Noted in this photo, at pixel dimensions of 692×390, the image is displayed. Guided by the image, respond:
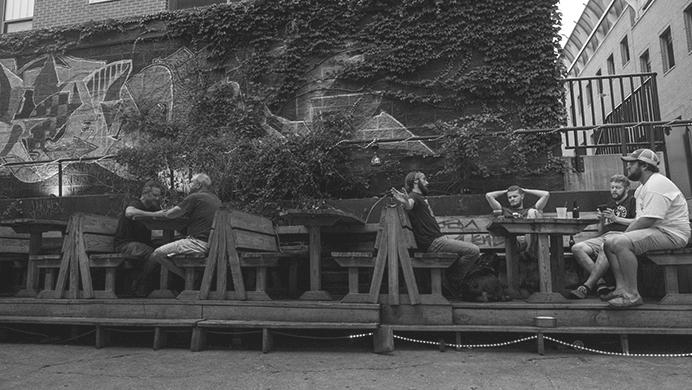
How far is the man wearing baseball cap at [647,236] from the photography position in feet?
16.8

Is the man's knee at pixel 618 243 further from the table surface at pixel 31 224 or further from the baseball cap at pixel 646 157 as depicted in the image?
the table surface at pixel 31 224

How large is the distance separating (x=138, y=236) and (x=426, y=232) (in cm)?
348

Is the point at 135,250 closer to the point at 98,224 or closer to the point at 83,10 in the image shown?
the point at 98,224

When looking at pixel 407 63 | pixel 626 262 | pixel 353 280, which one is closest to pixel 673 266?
pixel 626 262

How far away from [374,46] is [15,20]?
391 inches

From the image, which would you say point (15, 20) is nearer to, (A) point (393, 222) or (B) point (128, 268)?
(B) point (128, 268)

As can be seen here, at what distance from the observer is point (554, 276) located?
589 cm

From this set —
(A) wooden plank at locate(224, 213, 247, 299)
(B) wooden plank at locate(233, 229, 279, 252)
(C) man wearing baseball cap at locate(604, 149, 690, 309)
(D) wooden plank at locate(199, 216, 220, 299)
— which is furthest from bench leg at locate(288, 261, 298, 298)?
(C) man wearing baseball cap at locate(604, 149, 690, 309)

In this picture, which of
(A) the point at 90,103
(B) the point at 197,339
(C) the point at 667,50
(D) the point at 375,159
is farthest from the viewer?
(C) the point at 667,50

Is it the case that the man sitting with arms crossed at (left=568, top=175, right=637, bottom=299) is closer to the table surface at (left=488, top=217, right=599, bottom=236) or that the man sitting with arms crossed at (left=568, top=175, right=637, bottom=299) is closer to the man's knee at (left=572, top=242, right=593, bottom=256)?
the man's knee at (left=572, top=242, right=593, bottom=256)

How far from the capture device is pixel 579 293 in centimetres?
563

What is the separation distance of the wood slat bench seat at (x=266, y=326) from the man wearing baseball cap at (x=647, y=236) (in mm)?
2354

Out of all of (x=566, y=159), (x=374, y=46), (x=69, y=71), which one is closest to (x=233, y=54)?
(x=374, y=46)

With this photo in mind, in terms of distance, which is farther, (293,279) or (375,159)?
(375,159)
